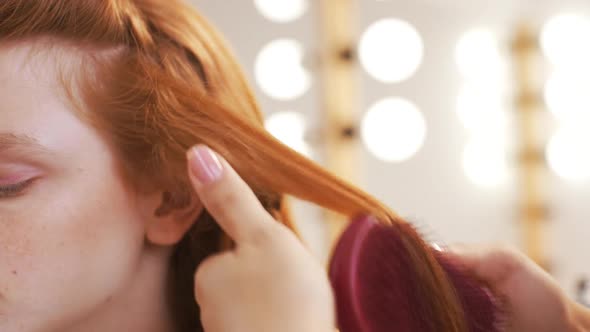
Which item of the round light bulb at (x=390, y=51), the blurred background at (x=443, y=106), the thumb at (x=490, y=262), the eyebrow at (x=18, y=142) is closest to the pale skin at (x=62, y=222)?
the eyebrow at (x=18, y=142)

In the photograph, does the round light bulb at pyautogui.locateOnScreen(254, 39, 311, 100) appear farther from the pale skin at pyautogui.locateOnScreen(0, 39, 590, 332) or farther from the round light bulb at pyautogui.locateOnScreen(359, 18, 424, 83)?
the pale skin at pyautogui.locateOnScreen(0, 39, 590, 332)

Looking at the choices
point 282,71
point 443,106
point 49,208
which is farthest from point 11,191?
point 443,106

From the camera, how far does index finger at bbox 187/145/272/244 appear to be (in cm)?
39

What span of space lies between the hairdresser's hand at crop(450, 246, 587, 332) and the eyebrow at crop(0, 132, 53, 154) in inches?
11.0

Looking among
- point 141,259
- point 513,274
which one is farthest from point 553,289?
point 141,259

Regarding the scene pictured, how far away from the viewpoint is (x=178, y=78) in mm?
485

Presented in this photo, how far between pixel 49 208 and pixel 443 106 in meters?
1.42

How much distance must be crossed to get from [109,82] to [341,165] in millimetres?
1297

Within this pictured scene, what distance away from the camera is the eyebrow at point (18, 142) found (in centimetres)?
43

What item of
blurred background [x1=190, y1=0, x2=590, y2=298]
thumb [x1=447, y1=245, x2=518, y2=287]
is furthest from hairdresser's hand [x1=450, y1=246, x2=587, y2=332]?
blurred background [x1=190, y1=0, x2=590, y2=298]

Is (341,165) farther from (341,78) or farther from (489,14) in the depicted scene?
(489,14)

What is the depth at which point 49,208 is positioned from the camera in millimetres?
431

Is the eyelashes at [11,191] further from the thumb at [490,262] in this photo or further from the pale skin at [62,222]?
the thumb at [490,262]

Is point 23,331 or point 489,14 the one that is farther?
point 489,14
